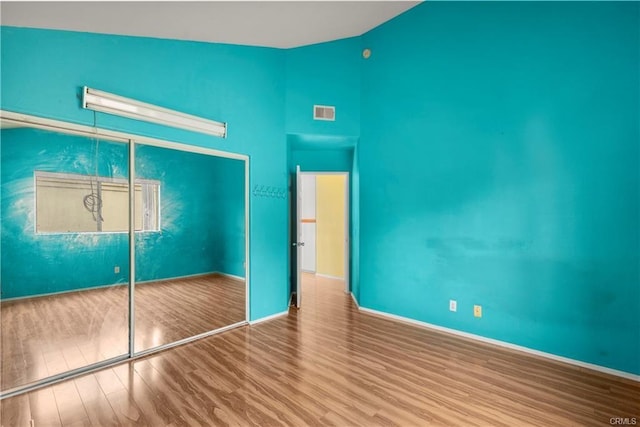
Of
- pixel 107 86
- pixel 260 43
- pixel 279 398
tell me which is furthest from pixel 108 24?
pixel 279 398

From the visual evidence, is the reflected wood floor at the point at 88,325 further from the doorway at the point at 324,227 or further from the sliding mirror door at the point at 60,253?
the doorway at the point at 324,227

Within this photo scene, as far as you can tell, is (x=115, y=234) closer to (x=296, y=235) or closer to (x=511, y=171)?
(x=296, y=235)

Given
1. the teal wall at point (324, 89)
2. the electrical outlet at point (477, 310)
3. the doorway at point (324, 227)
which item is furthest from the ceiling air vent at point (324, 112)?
the electrical outlet at point (477, 310)

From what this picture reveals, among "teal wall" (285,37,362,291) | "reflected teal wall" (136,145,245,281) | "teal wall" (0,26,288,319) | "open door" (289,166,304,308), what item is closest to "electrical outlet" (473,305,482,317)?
"open door" (289,166,304,308)

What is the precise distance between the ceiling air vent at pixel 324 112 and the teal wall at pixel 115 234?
1.35m

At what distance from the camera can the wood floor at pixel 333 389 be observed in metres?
2.02

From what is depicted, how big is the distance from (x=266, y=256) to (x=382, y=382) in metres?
2.16

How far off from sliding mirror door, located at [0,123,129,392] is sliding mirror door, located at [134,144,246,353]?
0.19 meters

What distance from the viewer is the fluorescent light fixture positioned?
8.10 ft

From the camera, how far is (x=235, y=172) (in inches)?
145

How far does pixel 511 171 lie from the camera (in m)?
3.08

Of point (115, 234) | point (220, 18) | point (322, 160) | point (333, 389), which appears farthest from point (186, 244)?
point (322, 160)
